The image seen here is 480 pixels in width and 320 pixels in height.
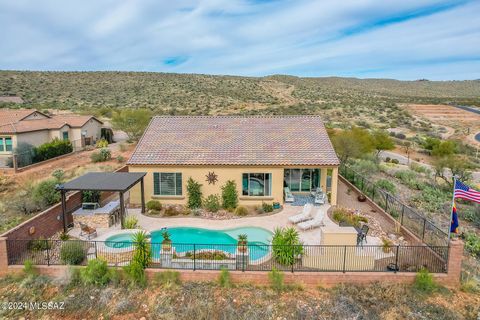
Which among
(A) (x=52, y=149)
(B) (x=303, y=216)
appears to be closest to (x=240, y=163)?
(B) (x=303, y=216)

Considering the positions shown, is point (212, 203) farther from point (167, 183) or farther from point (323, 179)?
point (323, 179)

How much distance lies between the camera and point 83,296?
11867 millimetres

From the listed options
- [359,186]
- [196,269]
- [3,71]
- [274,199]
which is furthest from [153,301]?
[3,71]

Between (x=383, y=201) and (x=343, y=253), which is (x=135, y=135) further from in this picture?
(x=343, y=253)

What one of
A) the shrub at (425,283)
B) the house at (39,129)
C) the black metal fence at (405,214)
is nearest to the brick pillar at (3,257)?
the shrub at (425,283)

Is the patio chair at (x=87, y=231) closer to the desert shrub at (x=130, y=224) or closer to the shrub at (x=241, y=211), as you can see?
the desert shrub at (x=130, y=224)

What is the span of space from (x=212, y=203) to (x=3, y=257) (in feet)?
34.7

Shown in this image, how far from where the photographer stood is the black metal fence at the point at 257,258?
516 inches

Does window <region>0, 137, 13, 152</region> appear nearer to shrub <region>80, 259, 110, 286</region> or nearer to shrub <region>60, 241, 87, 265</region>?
shrub <region>60, 241, 87, 265</region>

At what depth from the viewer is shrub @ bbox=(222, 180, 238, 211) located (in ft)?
67.2

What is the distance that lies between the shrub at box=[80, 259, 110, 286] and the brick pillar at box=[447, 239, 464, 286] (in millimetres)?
12840

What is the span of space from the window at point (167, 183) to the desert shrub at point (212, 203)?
6.11 ft

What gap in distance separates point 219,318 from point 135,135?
1429 inches

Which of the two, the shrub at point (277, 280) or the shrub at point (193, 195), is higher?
the shrub at point (193, 195)
